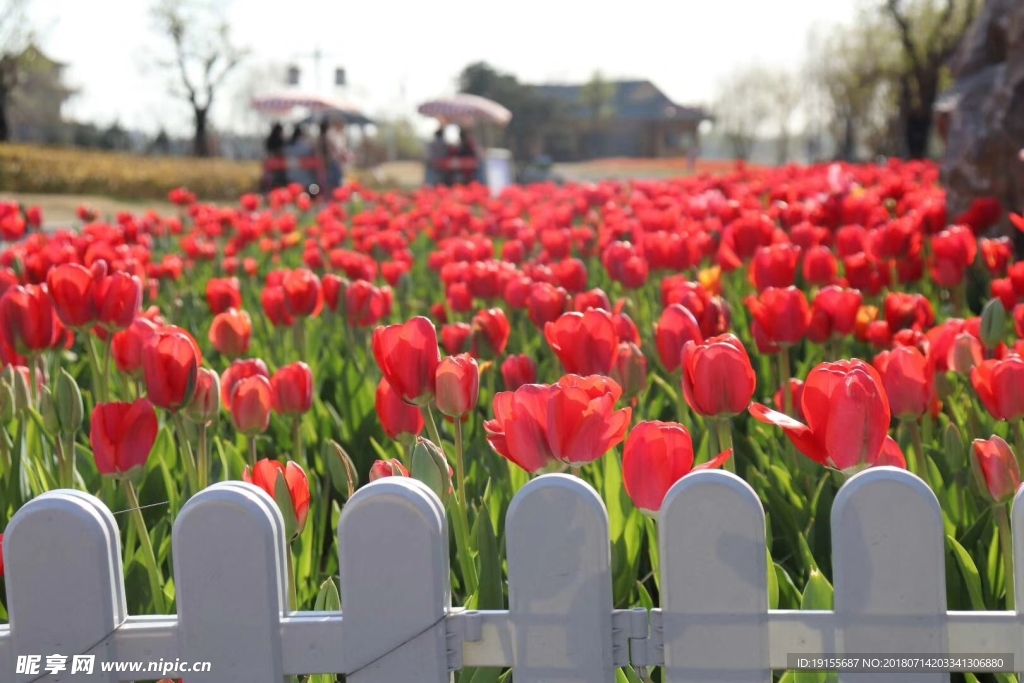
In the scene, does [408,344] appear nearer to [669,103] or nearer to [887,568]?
[887,568]

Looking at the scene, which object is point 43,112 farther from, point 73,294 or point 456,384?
point 456,384

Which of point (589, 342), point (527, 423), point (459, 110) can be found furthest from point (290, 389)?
point (459, 110)

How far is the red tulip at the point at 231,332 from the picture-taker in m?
2.68

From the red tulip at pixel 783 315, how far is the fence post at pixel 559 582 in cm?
124

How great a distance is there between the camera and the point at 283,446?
110 inches

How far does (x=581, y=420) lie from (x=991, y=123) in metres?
4.50

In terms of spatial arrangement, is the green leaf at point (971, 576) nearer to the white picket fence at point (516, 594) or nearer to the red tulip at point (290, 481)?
the white picket fence at point (516, 594)

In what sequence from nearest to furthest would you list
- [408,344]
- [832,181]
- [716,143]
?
[408,344] < [832,181] < [716,143]

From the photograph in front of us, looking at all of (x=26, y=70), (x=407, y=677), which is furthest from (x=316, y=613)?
(x=26, y=70)

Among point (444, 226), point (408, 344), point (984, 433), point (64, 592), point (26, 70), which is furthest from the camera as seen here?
point (26, 70)

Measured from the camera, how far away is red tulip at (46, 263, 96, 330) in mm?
2383

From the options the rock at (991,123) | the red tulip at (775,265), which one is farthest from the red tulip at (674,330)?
the rock at (991,123)

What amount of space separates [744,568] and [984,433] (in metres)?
1.43

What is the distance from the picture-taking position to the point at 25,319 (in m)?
2.33
